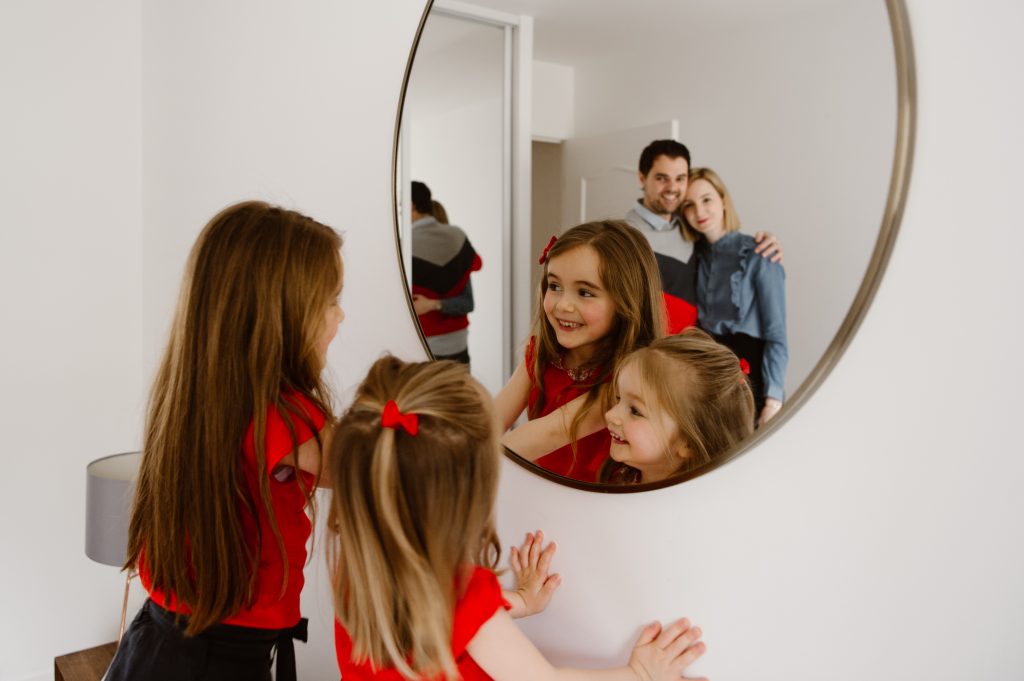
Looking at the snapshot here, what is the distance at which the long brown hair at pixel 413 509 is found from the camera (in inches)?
35.7

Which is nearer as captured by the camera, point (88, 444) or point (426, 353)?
point (426, 353)

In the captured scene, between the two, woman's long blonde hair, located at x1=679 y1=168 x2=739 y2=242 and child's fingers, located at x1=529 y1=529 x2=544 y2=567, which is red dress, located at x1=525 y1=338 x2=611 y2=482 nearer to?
child's fingers, located at x1=529 y1=529 x2=544 y2=567

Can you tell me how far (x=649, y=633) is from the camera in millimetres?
1058

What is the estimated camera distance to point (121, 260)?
8.27ft

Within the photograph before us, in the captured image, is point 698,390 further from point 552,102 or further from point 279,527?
point 279,527

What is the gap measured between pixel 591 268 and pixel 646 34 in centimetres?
32

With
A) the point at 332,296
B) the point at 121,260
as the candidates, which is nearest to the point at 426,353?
the point at 332,296

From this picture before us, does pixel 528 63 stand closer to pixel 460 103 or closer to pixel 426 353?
pixel 460 103

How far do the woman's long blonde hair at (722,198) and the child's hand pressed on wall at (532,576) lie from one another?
1.77 feet

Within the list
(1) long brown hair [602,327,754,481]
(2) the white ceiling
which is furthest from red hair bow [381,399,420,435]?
(2) the white ceiling

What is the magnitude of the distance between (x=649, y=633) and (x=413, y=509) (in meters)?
0.39

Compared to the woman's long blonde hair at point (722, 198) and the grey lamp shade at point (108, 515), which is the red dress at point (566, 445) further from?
the grey lamp shade at point (108, 515)

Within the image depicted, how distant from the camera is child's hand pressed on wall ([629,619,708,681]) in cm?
101

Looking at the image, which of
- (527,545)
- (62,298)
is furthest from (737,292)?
(62,298)
